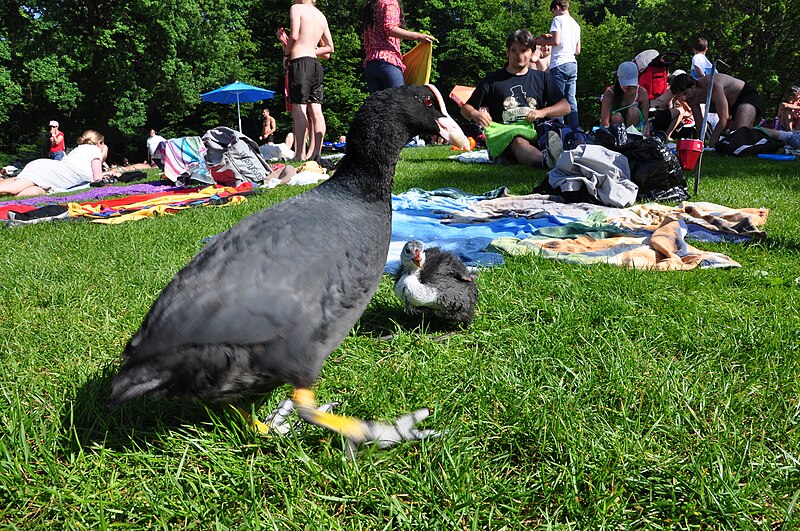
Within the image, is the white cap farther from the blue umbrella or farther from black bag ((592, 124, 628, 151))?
the blue umbrella

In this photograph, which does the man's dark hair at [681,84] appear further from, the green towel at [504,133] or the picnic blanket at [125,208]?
the picnic blanket at [125,208]

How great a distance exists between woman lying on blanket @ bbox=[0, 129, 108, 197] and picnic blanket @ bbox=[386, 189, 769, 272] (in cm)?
831

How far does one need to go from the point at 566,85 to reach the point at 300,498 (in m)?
9.26

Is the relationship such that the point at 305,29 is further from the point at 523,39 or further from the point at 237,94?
the point at 237,94

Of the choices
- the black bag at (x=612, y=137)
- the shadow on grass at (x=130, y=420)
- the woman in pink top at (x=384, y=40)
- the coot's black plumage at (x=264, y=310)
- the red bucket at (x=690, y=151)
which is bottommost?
the shadow on grass at (x=130, y=420)

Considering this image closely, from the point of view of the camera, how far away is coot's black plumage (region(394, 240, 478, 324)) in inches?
97.7

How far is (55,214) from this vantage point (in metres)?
5.95

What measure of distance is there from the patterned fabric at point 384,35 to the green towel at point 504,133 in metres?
2.02

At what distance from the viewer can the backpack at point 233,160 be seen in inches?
325

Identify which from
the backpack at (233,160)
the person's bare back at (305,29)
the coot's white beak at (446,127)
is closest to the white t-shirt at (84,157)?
the backpack at (233,160)

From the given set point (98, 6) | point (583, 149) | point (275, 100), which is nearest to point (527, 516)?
point (583, 149)

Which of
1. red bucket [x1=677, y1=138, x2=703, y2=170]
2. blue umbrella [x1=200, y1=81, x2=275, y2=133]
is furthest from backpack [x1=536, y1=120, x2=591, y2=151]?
blue umbrella [x1=200, y1=81, x2=275, y2=133]

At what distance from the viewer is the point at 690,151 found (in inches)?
220

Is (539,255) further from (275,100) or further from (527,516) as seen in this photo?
(275,100)
